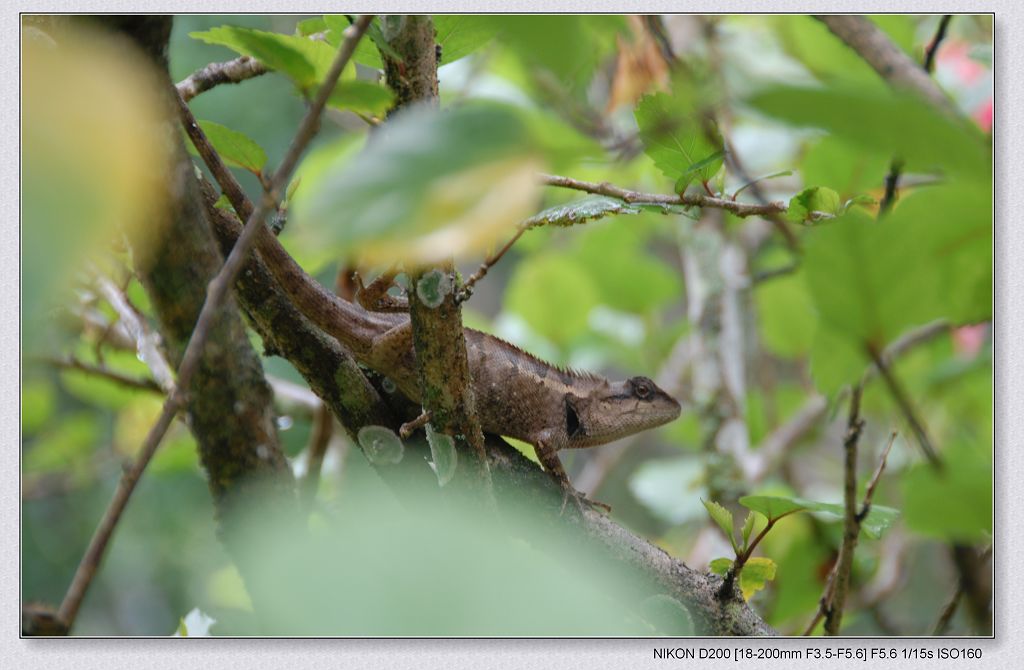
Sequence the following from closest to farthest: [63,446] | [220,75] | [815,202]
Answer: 1. [815,202]
2. [220,75]
3. [63,446]

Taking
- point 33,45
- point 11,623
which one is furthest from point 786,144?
point 11,623

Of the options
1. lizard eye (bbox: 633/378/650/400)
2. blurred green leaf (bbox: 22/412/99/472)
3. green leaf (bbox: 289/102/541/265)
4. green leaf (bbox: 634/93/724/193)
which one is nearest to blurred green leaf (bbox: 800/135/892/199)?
green leaf (bbox: 634/93/724/193)

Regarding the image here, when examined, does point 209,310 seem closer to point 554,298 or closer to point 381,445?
point 381,445

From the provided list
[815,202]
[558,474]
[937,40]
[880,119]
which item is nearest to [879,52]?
[937,40]

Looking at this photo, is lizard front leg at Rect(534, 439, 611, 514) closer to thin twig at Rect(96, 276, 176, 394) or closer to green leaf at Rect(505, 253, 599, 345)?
thin twig at Rect(96, 276, 176, 394)

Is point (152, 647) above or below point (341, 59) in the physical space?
below

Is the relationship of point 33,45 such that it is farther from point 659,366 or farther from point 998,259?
point 659,366

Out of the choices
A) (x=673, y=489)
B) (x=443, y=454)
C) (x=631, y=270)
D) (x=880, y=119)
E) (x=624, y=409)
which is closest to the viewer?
(x=880, y=119)

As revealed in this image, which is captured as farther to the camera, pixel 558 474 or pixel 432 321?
pixel 558 474
